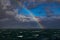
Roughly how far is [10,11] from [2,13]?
104 millimetres

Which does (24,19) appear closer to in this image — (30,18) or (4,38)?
(30,18)

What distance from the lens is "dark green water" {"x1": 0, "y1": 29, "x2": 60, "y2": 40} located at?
1.73 metres

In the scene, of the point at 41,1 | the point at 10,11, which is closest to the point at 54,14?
the point at 41,1

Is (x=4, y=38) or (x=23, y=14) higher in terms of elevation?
(x=23, y=14)

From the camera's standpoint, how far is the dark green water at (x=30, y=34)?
1732mm

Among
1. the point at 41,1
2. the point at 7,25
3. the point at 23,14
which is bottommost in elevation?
the point at 7,25

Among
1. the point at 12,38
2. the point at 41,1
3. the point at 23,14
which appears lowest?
the point at 12,38

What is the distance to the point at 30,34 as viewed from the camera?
175 centimetres

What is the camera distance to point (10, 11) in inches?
76.4

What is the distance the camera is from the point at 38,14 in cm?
191

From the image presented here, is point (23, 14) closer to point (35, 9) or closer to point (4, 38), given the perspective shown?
point (35, 9)

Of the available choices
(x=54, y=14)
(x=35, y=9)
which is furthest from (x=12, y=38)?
(x=54, y=14)

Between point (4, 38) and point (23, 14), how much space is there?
39 centimetres

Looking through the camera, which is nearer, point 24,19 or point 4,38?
point 4,38
